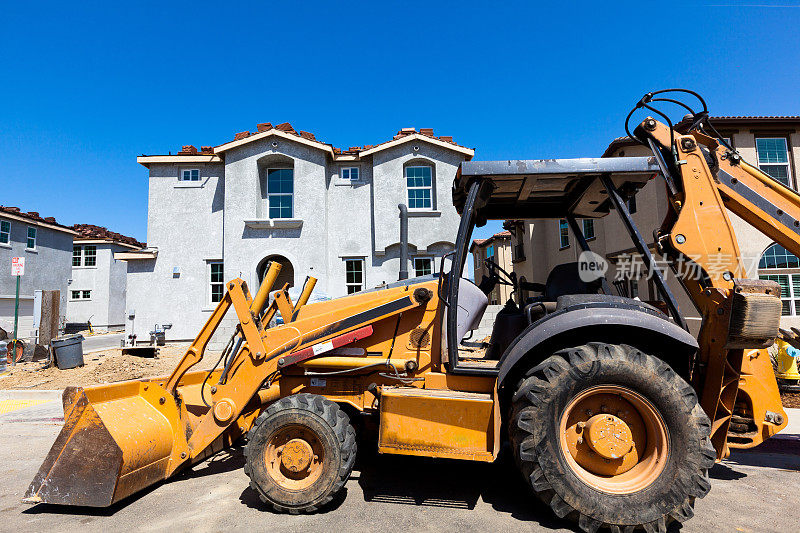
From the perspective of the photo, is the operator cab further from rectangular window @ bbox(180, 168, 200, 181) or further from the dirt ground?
rectangular window @ bbox(180, 168, 200, 181)

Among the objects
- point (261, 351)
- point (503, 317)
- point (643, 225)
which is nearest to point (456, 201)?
point (503, 317)

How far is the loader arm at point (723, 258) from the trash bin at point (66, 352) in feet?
40.4

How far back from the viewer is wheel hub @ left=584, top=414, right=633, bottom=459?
3.23 m

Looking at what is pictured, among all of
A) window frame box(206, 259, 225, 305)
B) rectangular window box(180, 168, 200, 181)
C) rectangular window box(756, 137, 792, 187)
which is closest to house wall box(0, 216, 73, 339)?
window frame box(206, 259, 225, 305)

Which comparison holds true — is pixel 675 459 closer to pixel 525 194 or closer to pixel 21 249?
pixel 525 194

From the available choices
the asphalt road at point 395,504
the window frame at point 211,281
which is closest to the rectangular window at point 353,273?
the window frame at point 211,281

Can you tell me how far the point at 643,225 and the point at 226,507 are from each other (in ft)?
42.2

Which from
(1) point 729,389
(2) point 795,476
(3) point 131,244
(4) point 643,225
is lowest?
(2) point 795,476

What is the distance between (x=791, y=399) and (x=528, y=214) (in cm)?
612

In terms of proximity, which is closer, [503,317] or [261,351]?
[261,351]

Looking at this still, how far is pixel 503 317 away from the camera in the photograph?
4418 mm

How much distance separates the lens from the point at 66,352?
10.6m

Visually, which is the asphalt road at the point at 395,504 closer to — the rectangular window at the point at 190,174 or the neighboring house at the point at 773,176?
the neighboring house at the point at 773,176

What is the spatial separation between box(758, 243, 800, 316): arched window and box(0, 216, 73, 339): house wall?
26752mm
